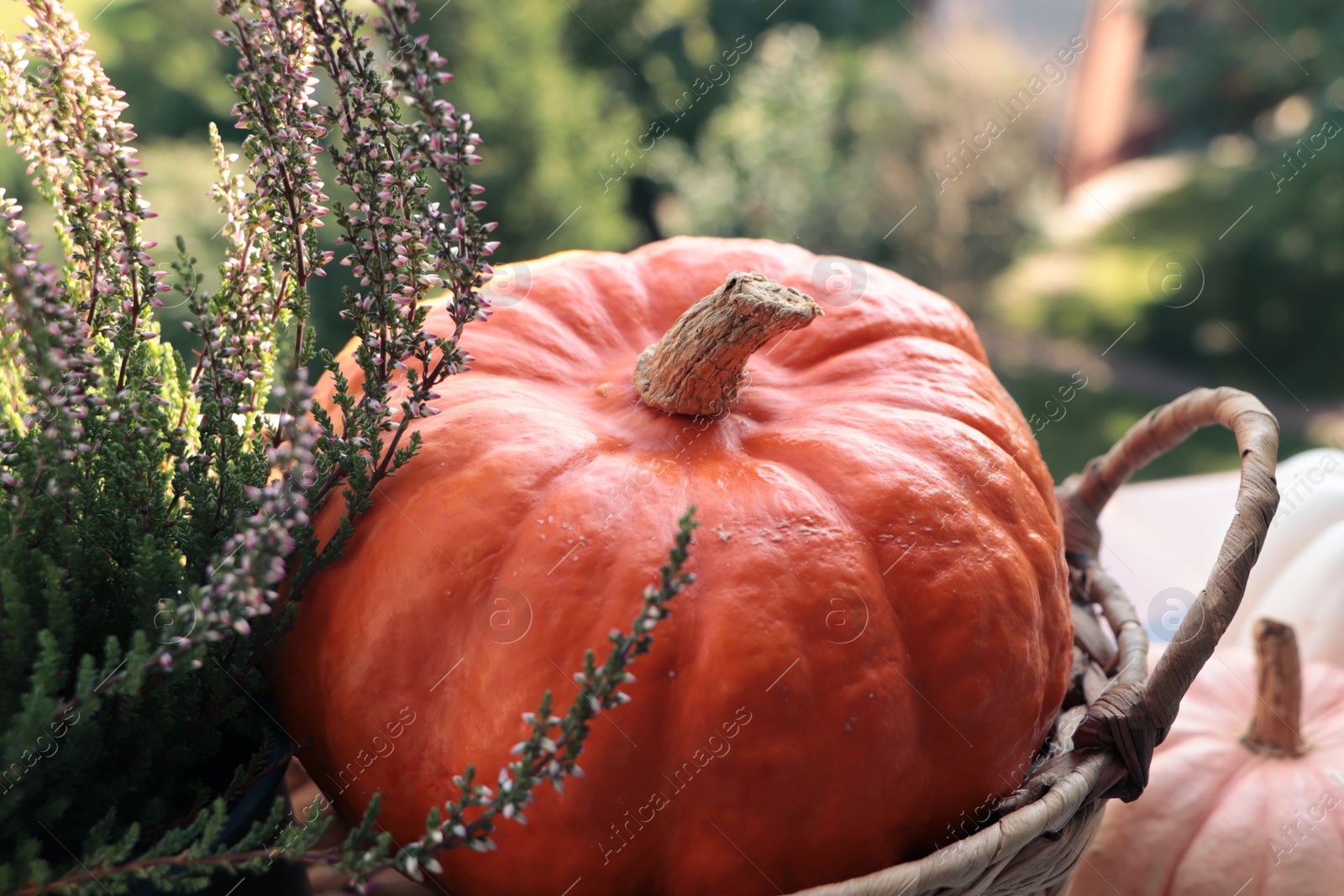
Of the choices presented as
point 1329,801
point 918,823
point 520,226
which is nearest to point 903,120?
point 520,226

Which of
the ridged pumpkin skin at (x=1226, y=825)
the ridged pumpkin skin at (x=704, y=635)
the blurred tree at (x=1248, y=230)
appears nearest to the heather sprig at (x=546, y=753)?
the ridged pumpkin skin at (x=704, y=635)

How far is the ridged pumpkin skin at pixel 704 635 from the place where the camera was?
80 cm

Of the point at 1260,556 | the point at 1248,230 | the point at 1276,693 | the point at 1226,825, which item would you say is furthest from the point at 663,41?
the point at 1226,825

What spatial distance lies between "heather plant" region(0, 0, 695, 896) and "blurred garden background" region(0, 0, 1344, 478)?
1926 millimetres

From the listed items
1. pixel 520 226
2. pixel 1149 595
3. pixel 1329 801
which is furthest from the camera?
pixel 520 226

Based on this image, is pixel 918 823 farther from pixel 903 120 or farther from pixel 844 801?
pixel 903 120

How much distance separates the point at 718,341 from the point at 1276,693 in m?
0.81

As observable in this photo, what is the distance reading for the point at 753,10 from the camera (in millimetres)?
4117

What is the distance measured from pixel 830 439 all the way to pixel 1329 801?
28.6 inches

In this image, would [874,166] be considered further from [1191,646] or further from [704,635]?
[704,635]

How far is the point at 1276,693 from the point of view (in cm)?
121

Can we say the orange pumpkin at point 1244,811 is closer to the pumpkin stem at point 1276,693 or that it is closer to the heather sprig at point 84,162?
the pumpkin stem at point 1276,693

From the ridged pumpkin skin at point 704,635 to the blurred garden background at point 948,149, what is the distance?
1.89m

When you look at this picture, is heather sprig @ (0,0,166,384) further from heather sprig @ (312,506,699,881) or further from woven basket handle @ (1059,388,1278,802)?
woven basket handle @ (1059,388,1278,802)
